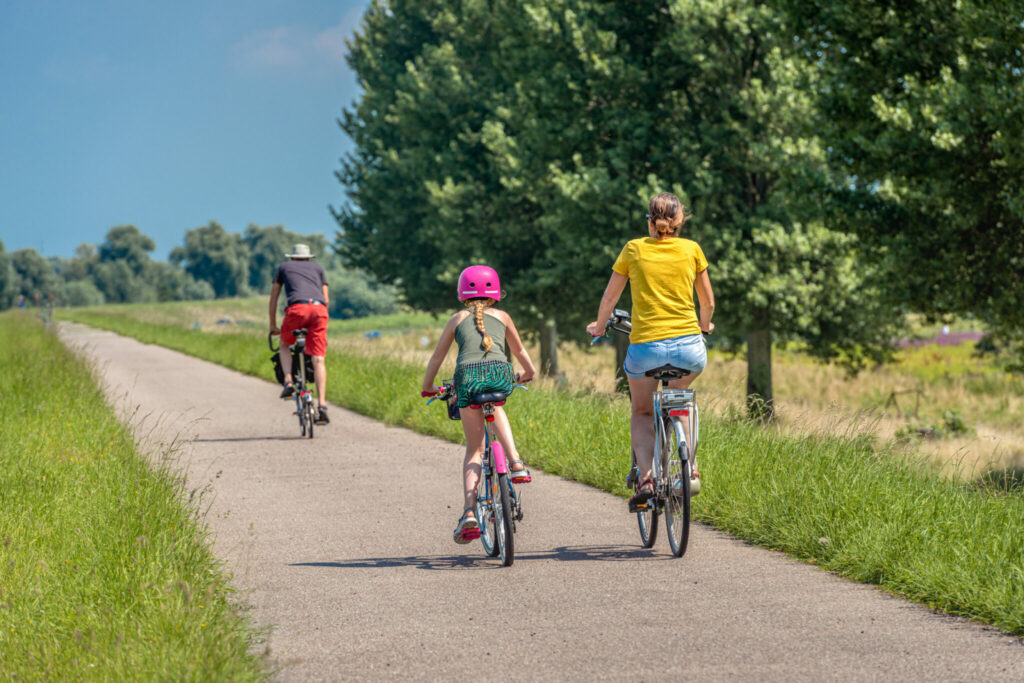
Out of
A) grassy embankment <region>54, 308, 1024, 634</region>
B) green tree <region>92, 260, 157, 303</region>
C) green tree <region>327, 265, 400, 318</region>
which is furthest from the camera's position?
green tree <region>92, 260, 157, 303</region>

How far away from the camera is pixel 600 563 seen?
6133mm

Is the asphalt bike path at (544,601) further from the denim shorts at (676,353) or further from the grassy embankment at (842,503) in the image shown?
the denim shorts at (676,353)

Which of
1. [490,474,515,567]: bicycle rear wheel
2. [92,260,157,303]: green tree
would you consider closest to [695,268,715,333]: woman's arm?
[490,474,515,567]: bicycle rear wheel

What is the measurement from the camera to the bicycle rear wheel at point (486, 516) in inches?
242

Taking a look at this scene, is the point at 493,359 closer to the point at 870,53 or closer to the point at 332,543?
the point at 332,543

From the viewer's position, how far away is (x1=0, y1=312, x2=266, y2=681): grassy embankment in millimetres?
4039

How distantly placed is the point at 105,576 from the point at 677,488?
307 cm

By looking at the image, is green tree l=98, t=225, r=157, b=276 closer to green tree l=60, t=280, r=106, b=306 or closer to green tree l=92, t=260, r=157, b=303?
green tree l=92, t=260, r=157, b=303

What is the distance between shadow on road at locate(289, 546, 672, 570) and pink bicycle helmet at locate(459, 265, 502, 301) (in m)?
1.60

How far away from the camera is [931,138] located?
1291 cm

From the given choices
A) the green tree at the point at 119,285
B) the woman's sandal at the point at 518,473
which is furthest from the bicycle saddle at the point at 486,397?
the green tree at the point at 119,285

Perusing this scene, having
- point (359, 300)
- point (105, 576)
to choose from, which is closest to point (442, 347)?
point (105, 576)

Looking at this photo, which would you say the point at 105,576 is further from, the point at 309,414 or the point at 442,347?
the point at 309,414

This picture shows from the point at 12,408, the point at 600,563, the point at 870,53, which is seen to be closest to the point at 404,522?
the point at 600,563
